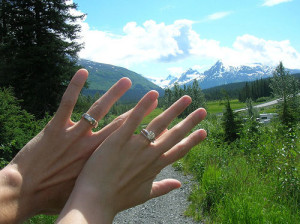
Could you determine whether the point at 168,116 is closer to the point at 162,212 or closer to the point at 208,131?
the point at 162,212

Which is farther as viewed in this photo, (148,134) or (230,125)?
(230,125)

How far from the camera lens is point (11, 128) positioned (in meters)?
7.46

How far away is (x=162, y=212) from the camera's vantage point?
5.81 m

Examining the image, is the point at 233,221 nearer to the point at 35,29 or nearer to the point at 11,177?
the point at 11,177

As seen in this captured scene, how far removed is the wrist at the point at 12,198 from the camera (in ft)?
3.74

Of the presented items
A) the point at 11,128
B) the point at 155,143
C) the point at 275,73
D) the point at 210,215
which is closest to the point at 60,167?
the point at 155,143

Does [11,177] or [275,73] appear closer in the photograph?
[11,177]

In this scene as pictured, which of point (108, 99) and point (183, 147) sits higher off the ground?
point (108, 99)

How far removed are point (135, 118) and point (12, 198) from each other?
2.29 ft

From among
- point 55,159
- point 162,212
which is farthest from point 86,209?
point 162,212

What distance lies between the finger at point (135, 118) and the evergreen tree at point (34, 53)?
17.0 m

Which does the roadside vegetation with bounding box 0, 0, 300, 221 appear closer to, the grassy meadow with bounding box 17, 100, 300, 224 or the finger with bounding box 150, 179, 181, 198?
Answer: the grassy meadow with bounding box 17, 100, 300, 224

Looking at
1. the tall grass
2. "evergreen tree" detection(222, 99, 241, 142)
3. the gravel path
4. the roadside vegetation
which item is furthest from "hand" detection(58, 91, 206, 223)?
"evergreen tree" detection(222, 99, 241, 142)

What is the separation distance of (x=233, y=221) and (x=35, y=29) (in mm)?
18030
